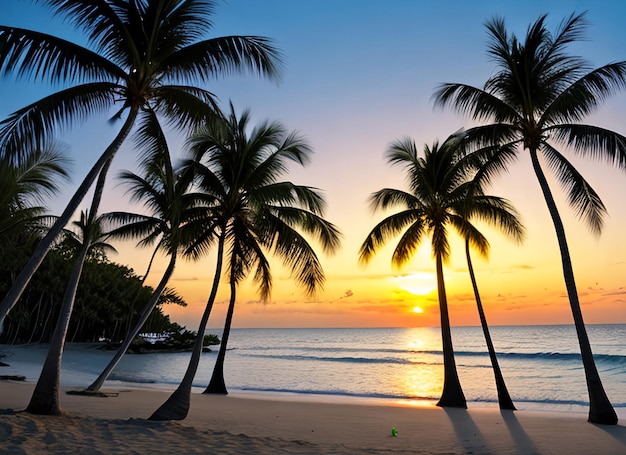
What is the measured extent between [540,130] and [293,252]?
7.34m

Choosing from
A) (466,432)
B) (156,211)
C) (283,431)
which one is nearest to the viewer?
(283,431)

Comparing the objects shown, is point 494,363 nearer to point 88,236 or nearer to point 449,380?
point 449,380

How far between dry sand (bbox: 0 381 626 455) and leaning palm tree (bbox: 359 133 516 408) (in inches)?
98.8

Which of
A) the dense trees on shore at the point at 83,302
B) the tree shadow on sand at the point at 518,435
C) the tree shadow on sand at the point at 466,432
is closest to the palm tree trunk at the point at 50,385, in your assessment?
the tree shadow on sand at the point at 466,432

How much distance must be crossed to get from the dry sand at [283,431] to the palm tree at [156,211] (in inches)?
85.2

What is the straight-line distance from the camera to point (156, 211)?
1399 centimetres

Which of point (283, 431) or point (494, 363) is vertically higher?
point (494, 363)

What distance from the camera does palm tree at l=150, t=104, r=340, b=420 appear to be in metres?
11.8

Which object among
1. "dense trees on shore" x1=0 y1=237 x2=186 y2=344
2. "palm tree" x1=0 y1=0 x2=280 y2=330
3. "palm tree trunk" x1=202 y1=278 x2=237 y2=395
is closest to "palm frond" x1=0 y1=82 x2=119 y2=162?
"palm tree" x1=0 y1=0 x2=280 y2=330

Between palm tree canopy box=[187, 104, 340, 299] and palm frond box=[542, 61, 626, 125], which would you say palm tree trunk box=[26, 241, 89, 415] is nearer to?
palm tree canopy box=[187, 104, 340, 299]

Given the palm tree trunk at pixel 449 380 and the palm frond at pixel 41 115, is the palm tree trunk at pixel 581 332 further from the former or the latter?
the palm frond at pixel 41 115

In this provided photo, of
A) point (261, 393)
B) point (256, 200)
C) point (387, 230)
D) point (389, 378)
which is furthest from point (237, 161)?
point (389, 378)

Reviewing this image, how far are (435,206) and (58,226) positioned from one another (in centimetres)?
1128

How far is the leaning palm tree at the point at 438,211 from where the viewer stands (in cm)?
1470
